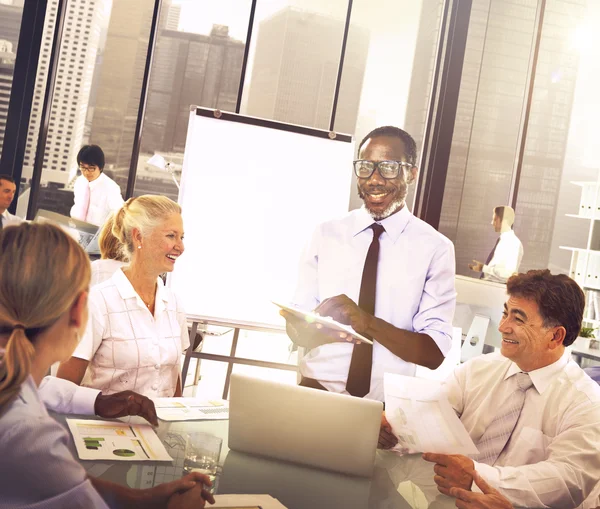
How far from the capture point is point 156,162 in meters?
4.02

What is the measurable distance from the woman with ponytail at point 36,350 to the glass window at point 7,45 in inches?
204

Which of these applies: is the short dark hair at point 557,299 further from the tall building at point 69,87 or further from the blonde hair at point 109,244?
the tall building at point 69,87

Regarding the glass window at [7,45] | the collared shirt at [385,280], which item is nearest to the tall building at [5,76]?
the glass window at [7,45]

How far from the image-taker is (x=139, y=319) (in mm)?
2145

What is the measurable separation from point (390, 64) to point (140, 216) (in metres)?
4.21

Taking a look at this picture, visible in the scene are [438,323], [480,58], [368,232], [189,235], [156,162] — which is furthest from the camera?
[480,58]

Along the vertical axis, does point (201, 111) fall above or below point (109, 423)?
above

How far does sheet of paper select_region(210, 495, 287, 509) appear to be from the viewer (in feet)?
4.22

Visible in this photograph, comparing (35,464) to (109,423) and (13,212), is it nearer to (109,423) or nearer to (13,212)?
(109,423)

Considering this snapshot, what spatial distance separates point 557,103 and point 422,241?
198 inches

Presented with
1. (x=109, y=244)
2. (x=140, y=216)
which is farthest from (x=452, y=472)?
(x=109, y=244)

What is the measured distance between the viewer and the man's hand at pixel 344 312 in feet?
7.06

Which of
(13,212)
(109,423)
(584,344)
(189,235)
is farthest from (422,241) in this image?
(13,212)

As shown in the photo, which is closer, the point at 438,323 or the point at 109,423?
the point at 109,423
